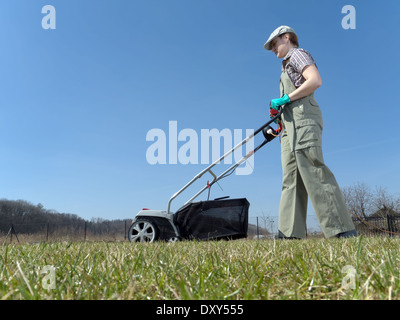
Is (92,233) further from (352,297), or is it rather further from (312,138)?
(352,297)

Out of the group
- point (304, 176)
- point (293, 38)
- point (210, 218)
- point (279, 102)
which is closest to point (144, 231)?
point (210, 218)

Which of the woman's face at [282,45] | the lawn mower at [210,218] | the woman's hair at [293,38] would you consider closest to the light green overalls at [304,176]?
the woman's face at [282,45]

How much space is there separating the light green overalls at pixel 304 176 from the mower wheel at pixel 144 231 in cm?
201

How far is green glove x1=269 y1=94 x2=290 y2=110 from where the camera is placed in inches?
147

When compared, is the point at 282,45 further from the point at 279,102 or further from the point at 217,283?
the point at 217,283

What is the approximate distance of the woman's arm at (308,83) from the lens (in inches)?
140

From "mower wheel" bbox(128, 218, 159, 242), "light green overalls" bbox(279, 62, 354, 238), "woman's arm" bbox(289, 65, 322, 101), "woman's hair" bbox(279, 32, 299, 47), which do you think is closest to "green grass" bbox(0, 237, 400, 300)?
"light green overalls" bbox(279, 62, 354, 238)

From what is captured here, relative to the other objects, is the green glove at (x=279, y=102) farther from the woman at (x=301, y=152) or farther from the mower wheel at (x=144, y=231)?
the mower wheel at (x=144, y=231)

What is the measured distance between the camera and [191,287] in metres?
1.15

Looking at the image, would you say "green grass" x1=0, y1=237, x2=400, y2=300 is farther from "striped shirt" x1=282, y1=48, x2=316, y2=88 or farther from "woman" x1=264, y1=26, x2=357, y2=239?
"striped shirt" x1=282, y1=48, x2=316, y2=88

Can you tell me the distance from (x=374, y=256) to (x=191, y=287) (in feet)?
3.40

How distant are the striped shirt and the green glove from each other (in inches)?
10.6

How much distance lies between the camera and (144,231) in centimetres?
524
